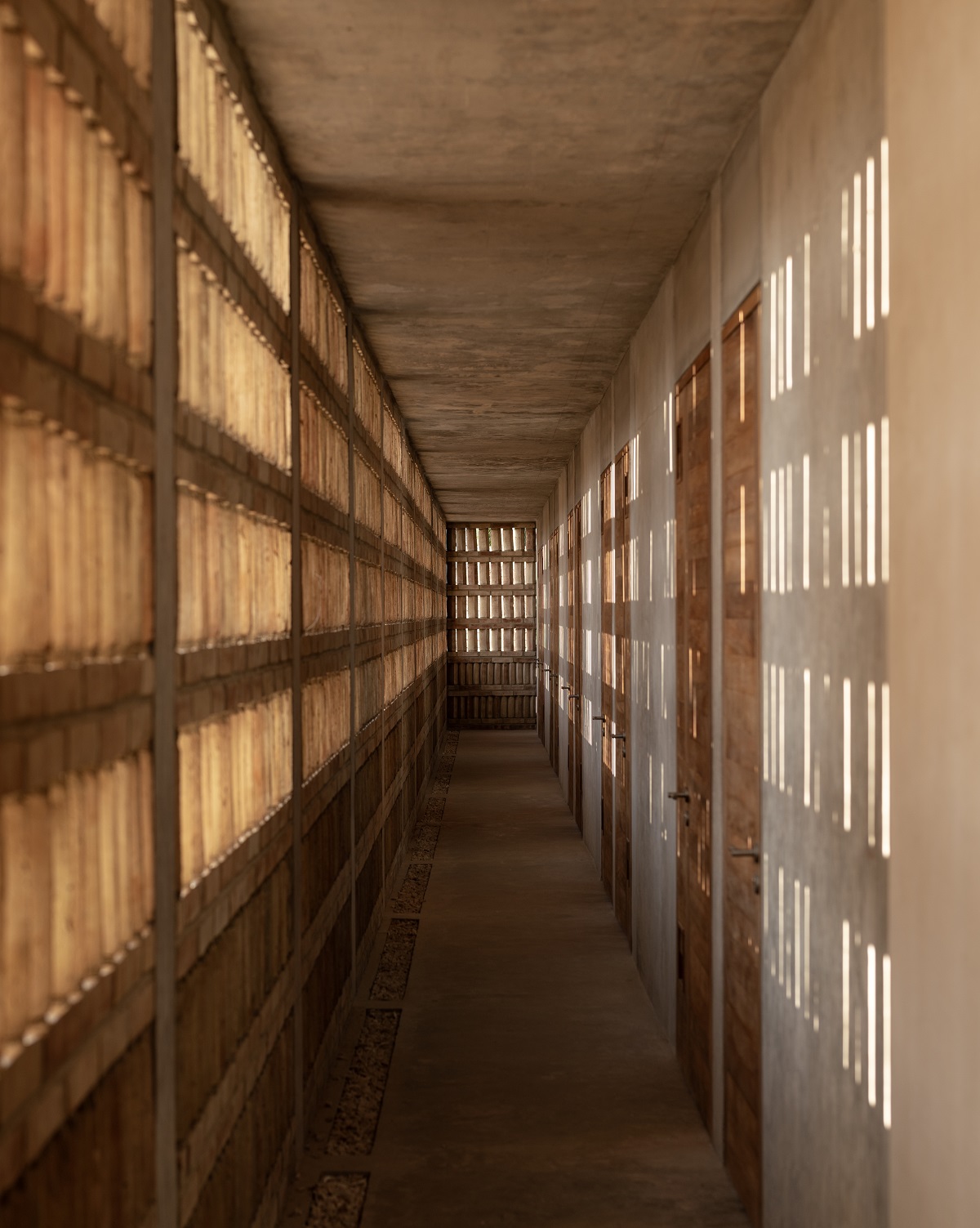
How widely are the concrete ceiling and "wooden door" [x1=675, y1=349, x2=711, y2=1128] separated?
0.76 m

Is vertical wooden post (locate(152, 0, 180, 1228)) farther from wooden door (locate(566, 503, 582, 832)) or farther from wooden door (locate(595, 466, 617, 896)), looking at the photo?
wooden door (locate(566, 503, 582, 832))

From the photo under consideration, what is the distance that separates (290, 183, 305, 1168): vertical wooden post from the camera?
388cm

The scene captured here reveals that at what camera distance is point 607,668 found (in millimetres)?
7844

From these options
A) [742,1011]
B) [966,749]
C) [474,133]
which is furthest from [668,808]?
[966,749]

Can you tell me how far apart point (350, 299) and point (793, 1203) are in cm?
444

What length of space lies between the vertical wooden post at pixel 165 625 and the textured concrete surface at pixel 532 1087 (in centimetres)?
158

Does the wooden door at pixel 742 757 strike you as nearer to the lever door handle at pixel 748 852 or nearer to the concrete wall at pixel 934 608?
the lever door handle at pixel 748 852

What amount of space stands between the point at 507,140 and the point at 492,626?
14772 millimetres

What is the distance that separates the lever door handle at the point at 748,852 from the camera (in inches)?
135

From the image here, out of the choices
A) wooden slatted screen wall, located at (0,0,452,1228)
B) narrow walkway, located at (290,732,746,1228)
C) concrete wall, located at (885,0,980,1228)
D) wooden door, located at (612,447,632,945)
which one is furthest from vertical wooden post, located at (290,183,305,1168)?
wooden door, located at (612,447,632,945)

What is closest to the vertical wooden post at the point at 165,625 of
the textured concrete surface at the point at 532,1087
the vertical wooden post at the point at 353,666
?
the textured concrete surface at the point at 532,1087

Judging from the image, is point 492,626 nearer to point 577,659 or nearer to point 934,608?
point 577,659

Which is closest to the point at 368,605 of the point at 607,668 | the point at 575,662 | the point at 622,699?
the point at 622,699

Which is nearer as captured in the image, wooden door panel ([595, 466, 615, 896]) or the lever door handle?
the lever door handle
